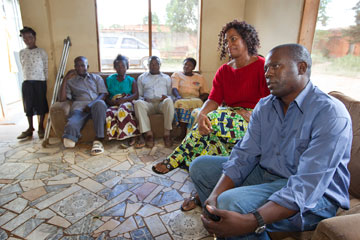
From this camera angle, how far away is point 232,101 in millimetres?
1852

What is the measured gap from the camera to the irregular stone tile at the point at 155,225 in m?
1.44

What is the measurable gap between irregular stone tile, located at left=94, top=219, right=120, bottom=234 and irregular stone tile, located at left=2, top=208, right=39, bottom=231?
54 cm

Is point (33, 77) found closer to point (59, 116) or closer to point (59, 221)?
point (59, 116)

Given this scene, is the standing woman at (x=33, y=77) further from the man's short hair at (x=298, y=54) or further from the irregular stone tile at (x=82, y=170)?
the man's short hair at (x=298, y=54)

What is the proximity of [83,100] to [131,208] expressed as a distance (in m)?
1.81

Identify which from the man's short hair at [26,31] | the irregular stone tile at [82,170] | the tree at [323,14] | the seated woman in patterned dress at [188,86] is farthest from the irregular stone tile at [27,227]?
the tree at [323,14]

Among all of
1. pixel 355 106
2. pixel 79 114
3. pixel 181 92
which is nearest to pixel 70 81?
pixel 79 114

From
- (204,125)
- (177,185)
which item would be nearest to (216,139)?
(204,125)

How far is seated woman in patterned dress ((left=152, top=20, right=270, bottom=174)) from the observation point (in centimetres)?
170

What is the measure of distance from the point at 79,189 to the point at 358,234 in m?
1.87

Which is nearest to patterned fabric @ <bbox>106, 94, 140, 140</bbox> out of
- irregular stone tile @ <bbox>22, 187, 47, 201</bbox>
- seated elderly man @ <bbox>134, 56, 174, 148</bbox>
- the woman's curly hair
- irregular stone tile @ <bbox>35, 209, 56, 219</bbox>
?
seated elderly man @ <bbox>134, 56, 174, 148</bbox>

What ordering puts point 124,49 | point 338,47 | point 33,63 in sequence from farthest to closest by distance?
point 124,49 < point 33,63 < point 338,47

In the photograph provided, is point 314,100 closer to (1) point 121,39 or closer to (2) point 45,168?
(2) point 45,168

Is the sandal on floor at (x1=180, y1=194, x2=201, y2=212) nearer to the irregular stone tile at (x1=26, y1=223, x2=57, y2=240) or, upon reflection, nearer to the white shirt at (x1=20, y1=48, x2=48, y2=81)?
the irregular stone tile at (x1=26, y1=223, x2=57, y2=240)
